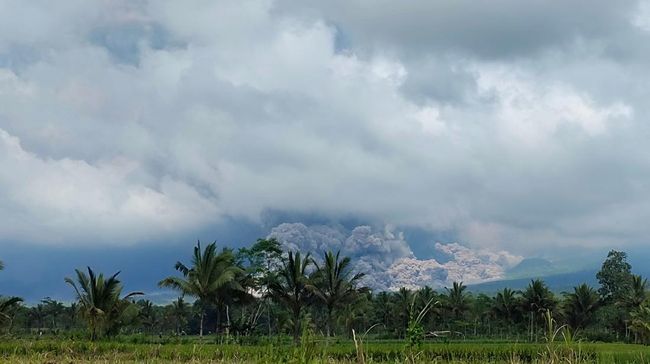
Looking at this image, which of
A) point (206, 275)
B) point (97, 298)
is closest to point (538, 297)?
point (206, 275)

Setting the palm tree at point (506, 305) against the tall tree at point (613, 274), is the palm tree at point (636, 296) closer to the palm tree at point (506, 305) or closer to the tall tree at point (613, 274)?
the palm tree at point (506, 305)

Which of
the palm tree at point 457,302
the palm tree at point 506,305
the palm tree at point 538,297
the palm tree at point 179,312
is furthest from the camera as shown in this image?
the palm tree at point 179,312

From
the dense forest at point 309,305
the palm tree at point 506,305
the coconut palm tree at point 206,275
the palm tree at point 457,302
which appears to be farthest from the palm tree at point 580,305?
the coconut palm tree at point 206,275

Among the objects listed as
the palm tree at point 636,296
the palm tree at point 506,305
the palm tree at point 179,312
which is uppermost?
the palm tree at point 636,296

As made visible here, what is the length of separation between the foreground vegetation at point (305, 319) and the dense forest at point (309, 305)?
93mm

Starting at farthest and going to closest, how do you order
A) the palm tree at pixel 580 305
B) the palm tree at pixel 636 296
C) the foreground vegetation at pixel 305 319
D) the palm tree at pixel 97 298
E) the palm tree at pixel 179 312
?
the palm tree at pixel 179 312 → the palm tree at pixel 580 305 → the palm tree at pixel 636 296 → the palm tree at pixel 97 298 → the foreground vegetation at pixel 305 319

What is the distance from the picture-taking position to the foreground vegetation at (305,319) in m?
6.00

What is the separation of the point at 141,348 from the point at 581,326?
56094 millimetres

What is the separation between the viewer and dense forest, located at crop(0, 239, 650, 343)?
29891 millimetres

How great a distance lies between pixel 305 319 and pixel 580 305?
6616 centimetres

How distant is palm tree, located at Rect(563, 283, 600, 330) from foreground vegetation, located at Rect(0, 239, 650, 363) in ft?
0.38

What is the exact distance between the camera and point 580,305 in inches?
2451

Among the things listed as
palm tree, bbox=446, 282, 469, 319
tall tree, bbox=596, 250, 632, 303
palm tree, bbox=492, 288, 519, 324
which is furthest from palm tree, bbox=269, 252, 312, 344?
tall tree, bbox=596, 250, 632, 303

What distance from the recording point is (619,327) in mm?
A: 69562
